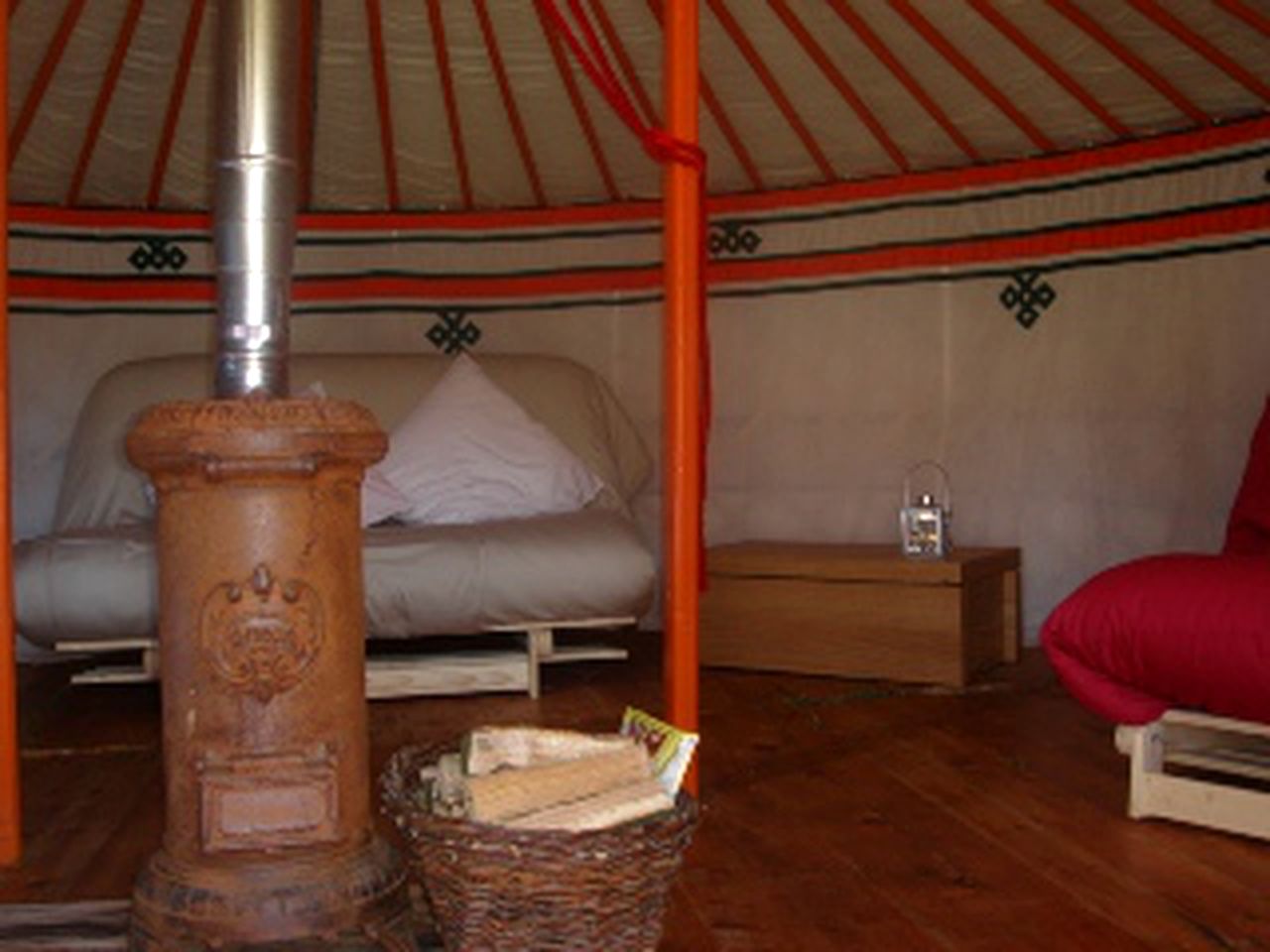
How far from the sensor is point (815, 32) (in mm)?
4016

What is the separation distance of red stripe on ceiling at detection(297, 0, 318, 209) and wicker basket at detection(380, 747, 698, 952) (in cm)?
234

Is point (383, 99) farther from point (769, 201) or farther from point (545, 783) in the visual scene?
point (545, 783)

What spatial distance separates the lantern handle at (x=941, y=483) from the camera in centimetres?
445

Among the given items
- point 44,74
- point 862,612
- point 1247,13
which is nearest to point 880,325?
point 862,612

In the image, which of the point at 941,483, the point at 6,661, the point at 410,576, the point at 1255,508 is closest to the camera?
the point at 6,661

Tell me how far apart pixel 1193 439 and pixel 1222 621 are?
1.79m

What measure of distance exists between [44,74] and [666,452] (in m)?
2.48

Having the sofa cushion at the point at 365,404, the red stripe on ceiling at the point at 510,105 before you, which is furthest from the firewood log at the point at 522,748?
the red stripe on ceiling at the point at 510,105

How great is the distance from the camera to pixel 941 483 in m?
4.48

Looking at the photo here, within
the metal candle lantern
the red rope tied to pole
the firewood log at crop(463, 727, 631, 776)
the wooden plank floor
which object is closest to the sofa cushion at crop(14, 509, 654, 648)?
the wooden plank floor

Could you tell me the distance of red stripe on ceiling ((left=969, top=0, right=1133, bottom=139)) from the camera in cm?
378

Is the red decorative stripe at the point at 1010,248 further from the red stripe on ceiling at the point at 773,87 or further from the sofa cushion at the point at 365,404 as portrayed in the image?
the sofa cushion at the point at 365,404

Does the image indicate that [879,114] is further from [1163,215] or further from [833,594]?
[833,594]

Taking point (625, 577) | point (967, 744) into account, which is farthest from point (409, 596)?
point (967, 744)
